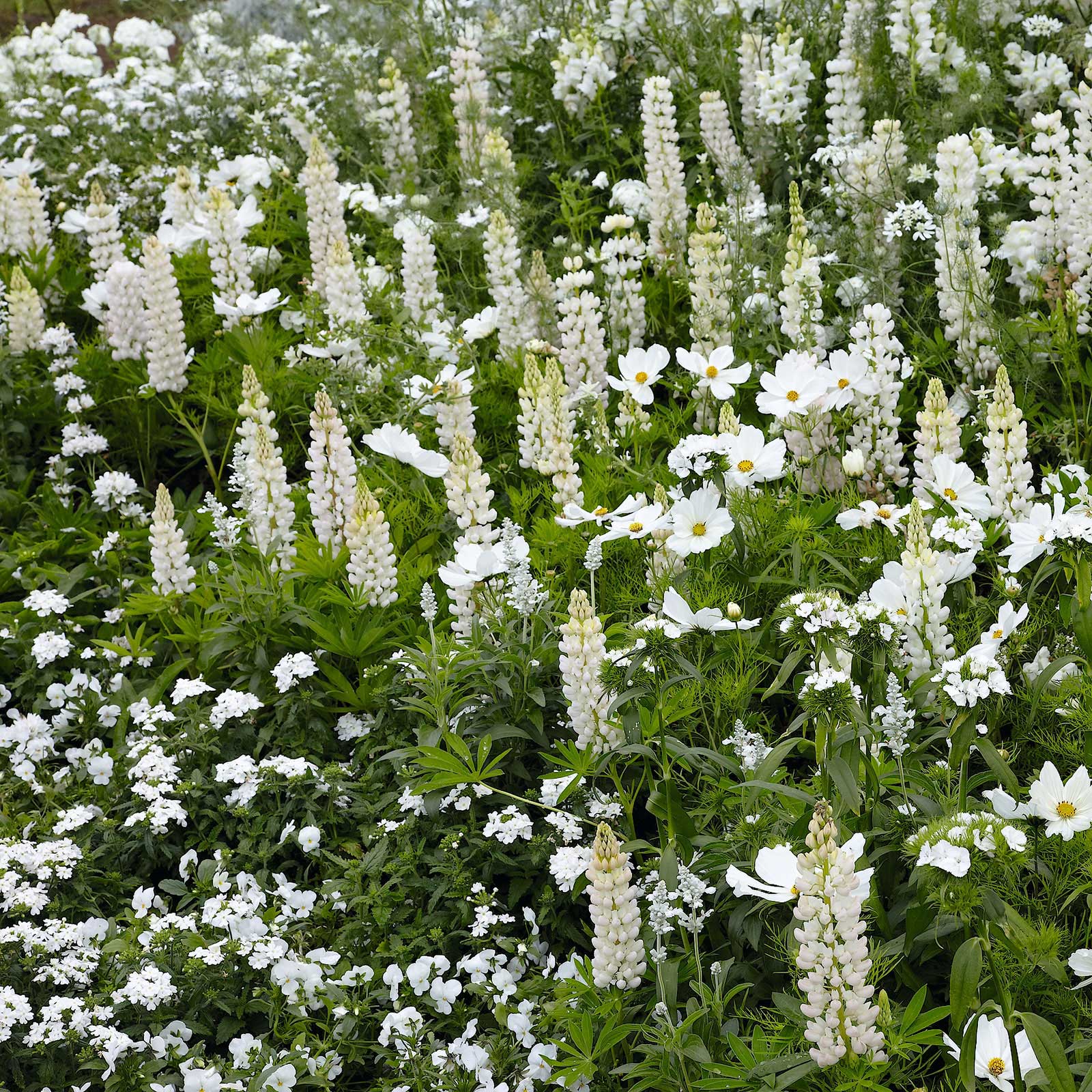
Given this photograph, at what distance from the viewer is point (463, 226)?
205 inches

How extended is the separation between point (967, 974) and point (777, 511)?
66.9 inches

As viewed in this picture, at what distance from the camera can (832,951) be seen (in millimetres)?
1901

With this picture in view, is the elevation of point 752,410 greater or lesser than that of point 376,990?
greater

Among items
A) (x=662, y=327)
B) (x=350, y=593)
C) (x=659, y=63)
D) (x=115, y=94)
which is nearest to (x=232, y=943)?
(x=350, y=593)

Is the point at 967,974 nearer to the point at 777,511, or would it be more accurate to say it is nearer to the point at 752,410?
the point at 777,511

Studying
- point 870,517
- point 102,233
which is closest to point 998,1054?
point 870,517

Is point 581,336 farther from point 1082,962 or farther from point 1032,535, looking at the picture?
point 1082,962

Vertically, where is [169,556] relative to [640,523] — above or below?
below

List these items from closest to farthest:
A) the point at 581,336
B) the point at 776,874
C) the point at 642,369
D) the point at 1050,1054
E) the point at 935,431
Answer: the point at 1050,1054 → the point at 776,874 → the point at 935,431 → the point at 642,369 → the point at 581,336

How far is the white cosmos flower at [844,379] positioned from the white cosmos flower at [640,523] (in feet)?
2.04

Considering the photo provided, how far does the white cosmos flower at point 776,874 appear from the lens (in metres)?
2.07

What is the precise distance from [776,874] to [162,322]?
337 centimetres

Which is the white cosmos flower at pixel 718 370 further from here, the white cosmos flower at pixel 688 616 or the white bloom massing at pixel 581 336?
the white cosmos flower at pixel 688 616

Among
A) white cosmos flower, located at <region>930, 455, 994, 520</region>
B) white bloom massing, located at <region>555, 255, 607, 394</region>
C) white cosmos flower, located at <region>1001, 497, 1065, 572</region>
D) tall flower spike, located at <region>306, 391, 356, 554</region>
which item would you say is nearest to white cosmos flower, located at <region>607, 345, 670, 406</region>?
white bloom massing, located at <region>555, 255, 607, 394</region>
